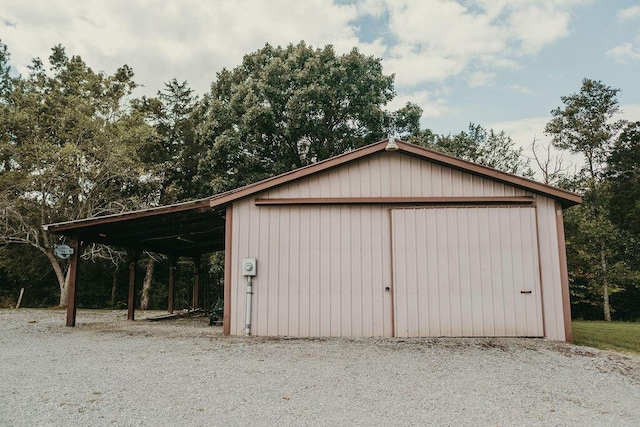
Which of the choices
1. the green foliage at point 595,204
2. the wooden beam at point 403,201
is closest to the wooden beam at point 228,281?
the wooden beam at point 403,201

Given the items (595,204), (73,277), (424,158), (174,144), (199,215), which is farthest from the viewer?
(174,144)

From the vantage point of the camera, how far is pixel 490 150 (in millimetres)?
21531

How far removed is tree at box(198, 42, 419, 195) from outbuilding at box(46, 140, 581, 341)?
9.86 metres

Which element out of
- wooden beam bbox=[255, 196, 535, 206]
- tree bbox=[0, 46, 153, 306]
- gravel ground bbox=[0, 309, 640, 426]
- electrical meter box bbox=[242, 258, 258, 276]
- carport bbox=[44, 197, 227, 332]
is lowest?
gravel ground bbox=[0, 309, 640, 426]

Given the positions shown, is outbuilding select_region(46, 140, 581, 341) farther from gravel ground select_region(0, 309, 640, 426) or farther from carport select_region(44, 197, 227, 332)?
carport select_region(44, 197, 227, 332)

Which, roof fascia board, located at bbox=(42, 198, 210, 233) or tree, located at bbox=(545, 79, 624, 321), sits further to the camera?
tree, located at bbox=(545, 79, 624, 321)

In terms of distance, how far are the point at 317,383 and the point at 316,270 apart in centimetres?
328

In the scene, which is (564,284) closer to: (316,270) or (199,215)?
(316,270)

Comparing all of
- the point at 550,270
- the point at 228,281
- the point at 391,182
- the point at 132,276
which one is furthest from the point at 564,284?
the point at 132,276

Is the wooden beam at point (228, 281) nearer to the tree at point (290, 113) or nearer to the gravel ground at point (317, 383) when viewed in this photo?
the gravel ground at point (317, 383)

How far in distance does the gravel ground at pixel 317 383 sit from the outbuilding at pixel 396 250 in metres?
0.54

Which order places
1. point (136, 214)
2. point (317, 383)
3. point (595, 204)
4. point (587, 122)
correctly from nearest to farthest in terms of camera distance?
point (317, 383)
point (136, 214)
point (595, 204)
point (587, 122)

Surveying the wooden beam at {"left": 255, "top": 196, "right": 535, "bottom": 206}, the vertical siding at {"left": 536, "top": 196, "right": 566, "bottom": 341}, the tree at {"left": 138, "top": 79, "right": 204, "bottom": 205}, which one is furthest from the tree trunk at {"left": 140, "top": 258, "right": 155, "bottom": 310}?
the vertical siding at {"left": 536, "top": 196, "right": 566, "bottom": 341}

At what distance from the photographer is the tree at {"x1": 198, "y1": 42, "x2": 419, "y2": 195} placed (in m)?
17.3
